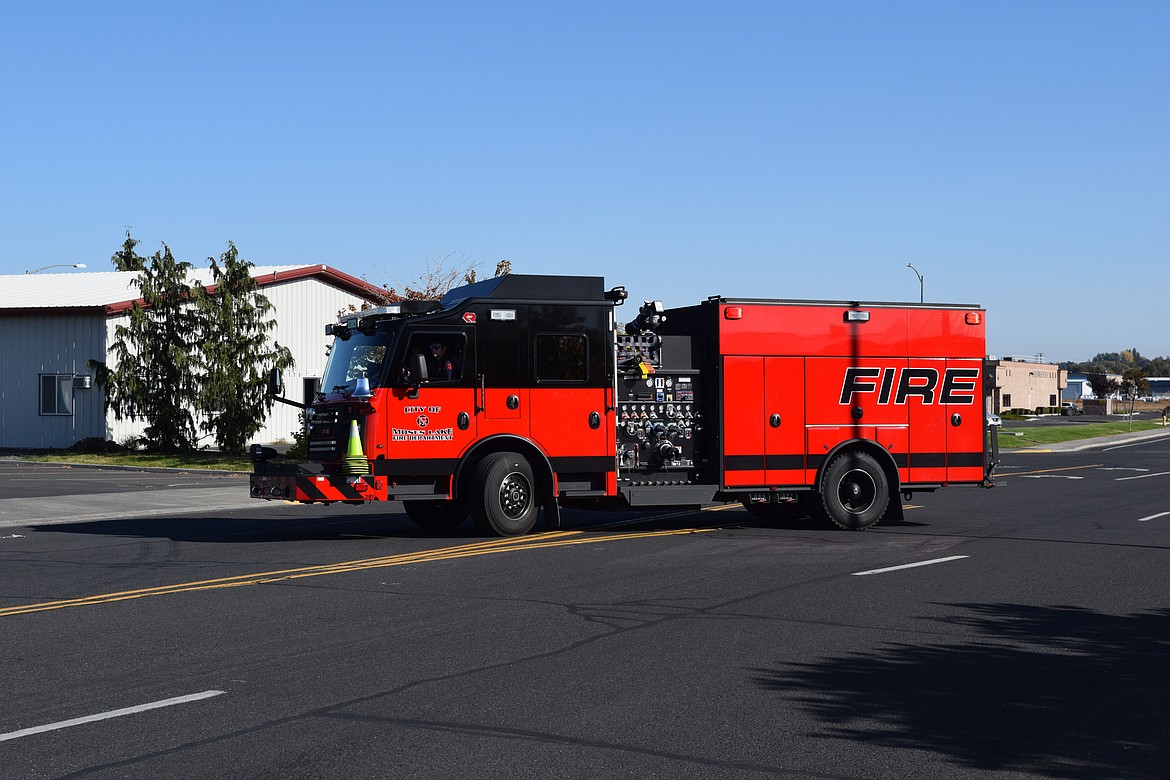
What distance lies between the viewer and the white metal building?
40.4m

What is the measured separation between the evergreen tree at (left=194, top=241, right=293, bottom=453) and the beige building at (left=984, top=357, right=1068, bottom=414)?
89.6 meters

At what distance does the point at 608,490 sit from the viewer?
16625mm

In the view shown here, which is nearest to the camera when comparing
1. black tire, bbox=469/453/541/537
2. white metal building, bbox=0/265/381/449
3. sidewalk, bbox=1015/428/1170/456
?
black tire, bbox=469/453/541/537

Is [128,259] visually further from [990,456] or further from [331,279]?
[990,456]

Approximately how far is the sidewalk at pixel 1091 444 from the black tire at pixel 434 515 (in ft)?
106

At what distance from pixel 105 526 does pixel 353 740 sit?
13452 mm

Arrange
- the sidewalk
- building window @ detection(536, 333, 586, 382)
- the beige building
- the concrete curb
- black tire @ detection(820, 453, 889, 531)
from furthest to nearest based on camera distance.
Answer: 1. the beige building
2. the sidewalk
3. the concrete curb
4. black tire @ detection(820, 453, 889, 531)
5. building window @ detection(536, 333, 586, 382)

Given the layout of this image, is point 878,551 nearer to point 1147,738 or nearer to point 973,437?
point 973,437

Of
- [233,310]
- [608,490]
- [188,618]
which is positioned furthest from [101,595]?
[233,310]

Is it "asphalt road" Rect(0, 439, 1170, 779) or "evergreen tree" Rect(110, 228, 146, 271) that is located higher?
"evergreen tree" Rect(110, 228, 146, 271)

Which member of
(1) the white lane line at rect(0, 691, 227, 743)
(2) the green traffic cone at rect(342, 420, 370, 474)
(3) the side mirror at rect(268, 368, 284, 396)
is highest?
(3) the side mirror at rect(268, 368, 284, 396)

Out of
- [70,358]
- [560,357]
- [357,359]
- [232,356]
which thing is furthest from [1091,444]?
[357,359]

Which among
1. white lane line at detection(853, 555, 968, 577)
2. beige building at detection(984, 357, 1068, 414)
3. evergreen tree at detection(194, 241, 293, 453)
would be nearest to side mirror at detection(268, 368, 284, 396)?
white lane line at detection(853, 555, 968, 577)

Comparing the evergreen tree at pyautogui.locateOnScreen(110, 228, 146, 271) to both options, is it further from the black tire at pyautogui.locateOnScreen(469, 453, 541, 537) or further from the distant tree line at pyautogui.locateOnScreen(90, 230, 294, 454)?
the black tire at pyautogui.locateOnScreen(469, 453, 541, 537)
